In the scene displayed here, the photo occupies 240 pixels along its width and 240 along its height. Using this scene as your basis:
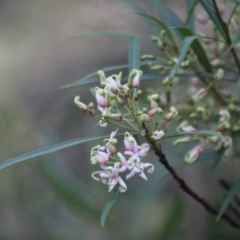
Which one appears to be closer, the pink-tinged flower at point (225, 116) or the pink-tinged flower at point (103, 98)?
the pink-tinged flower at point (103, 98)

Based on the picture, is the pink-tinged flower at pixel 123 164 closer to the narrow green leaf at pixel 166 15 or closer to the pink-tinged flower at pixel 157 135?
the pink-tinged flower at pixel 157 135

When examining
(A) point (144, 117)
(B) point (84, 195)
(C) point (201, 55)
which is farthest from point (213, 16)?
(B) point (84, 195)

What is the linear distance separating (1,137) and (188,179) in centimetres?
102

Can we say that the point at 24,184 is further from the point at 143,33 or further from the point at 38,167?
the point at 143,33

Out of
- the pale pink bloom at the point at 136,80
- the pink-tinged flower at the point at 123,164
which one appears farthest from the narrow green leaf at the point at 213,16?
the pink-tinged flower at the point at 123,164

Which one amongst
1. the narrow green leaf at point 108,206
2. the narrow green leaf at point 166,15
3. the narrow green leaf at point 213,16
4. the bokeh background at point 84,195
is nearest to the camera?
the narrow green leaf at point 108,206

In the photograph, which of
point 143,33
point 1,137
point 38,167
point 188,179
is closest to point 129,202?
point 38,167

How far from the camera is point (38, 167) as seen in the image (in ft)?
4.89

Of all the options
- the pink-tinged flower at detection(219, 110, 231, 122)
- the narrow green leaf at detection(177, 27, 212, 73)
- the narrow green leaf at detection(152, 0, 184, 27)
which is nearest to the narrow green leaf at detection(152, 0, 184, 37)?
the narrow green leaf at detection(152, 0, 184, 27)

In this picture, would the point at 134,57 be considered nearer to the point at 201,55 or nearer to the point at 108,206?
the point at 201,55

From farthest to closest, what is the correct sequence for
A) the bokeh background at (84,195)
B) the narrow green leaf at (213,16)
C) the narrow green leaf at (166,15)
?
the bokeh background at (84,195)
the narrow green leaf at (166,15)
the narrow green leaf at (213,16)

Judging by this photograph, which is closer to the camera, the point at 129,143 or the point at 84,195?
the point at 129,143

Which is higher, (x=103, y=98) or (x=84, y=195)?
(x=103, y=98)

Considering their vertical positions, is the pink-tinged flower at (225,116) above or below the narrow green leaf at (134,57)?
below
